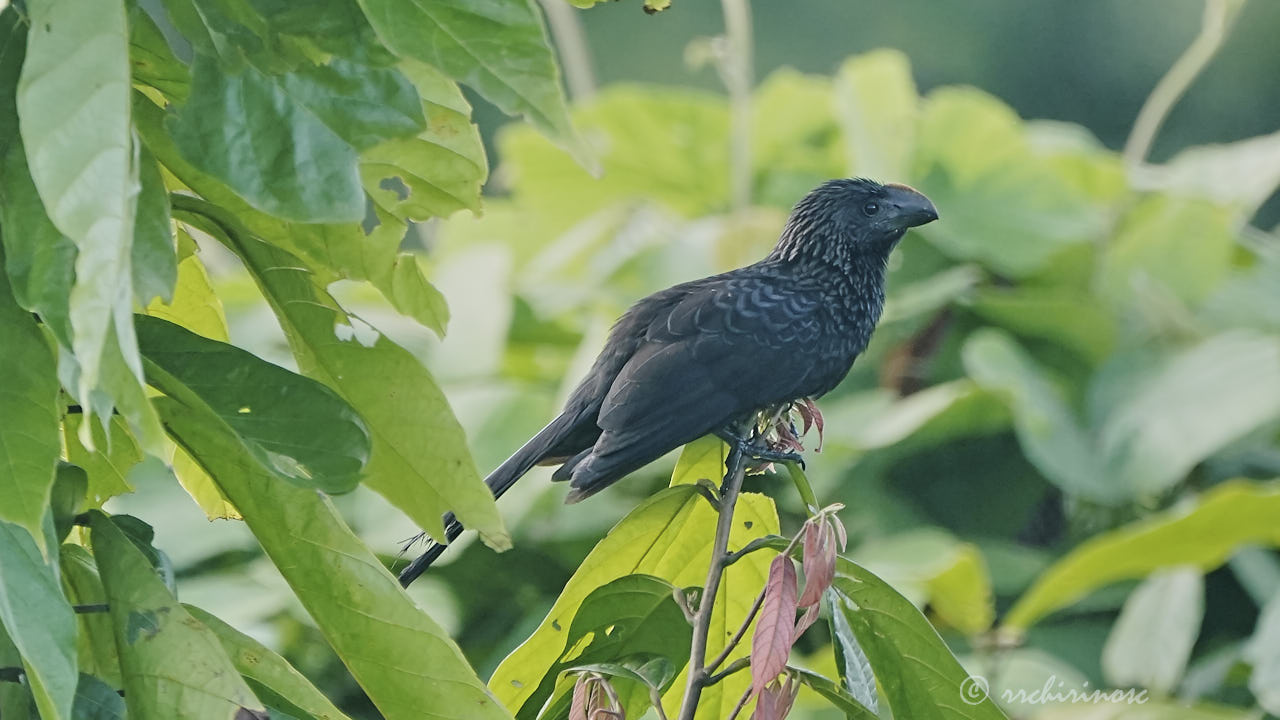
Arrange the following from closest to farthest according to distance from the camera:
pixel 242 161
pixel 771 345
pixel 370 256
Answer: pixel 242 161
pixel 370 256
pixel 771 345

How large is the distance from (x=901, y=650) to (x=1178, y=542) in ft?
6.53

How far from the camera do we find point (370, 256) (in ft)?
2.96

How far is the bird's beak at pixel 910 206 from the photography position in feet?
6.04

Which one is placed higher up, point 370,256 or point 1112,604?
point 370,256

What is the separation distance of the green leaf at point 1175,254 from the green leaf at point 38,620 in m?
3.46

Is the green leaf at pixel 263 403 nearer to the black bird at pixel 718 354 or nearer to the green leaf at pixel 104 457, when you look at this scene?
the green leaf at pixel 104 457

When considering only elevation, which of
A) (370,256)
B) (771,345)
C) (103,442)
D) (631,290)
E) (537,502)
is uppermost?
(370,256)

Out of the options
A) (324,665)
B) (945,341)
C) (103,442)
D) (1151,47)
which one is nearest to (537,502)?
(324,665)

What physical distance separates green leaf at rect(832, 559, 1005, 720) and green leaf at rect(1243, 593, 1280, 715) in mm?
1766

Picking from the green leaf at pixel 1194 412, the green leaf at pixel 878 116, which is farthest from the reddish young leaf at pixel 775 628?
the green leaf at pixel 878 116

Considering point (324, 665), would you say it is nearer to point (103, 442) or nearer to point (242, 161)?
point (103, 442)

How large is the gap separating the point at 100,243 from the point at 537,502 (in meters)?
2.60

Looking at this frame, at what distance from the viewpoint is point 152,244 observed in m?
0.68

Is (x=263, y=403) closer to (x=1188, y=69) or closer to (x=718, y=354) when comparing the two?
(x=718, y=354)
